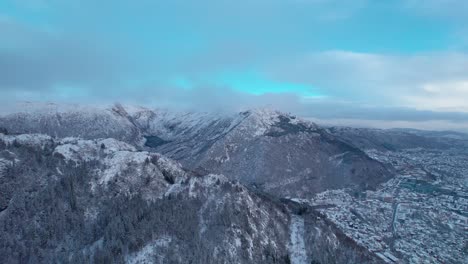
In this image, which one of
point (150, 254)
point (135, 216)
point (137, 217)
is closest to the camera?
point (150, 254)

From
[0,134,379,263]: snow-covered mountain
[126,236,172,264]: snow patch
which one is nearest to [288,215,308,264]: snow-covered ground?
[0,134,379,263]: snow-covered mountain

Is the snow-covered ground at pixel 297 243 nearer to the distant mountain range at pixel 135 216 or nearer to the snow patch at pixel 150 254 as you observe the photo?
the distant mountain range at pixel 135 216

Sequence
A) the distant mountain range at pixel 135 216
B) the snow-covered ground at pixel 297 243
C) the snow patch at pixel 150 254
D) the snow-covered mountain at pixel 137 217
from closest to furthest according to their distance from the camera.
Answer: the snow patch at pixel 150 254 < the snow-covered mountain at pixel 137 217 < the distant mountain range at pixel 135 216 < the snow-covered ground at pixel 297 243

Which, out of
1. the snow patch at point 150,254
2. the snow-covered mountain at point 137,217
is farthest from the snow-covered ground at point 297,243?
the snow patch at point 150,254

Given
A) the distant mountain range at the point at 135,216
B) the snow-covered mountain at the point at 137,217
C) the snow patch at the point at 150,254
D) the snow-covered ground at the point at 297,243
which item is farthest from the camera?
the snow-covered ground at the point at 297,243

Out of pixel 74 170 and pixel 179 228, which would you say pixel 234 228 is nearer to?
pixel 179 228

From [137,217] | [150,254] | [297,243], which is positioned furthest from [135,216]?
Answer: [297,243]

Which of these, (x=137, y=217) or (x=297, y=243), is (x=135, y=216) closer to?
(x=137, y=217)

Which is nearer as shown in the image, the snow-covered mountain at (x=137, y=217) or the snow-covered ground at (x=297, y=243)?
the snow-covered mountain at (x=137, y=217)

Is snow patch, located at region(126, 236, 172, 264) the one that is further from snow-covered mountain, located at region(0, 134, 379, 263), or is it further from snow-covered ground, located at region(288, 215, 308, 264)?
snow-covered ground, located at region(288, 215, 308, 264)

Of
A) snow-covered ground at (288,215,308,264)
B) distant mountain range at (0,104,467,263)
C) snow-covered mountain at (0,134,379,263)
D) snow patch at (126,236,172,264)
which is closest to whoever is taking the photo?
snow patch at (126,236,172,264)

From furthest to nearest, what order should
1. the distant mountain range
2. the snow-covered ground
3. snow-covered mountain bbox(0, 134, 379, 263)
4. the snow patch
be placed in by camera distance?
the snow-covered ground
the distant mountain range
snow-covered mountain bbox(0, 134, 379, 263)
the snow patch

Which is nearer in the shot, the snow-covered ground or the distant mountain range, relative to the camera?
the distant mountain range
